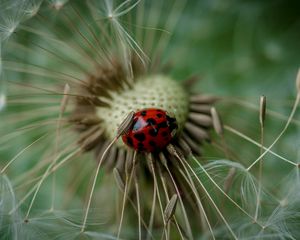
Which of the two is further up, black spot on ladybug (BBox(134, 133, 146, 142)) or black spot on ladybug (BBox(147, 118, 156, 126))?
black spot on ladybug (BBox(147, 118, 156, 126))

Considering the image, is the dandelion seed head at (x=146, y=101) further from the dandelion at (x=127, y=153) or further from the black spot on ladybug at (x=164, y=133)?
the black spot on ladybug at (x=164, y=133)

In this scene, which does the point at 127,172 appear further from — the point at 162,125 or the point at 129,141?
the point at 162,125

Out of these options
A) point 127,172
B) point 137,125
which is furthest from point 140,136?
point 127,172

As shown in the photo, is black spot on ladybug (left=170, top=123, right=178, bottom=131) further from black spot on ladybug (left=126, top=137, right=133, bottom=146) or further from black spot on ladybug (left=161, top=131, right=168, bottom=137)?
black spot on ladybug (left=126, top=137, right=133, bottom=146)

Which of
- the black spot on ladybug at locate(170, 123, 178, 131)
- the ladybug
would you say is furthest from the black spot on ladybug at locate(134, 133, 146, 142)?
the black spot on ladybug at locate(170, 123, 178, 131)

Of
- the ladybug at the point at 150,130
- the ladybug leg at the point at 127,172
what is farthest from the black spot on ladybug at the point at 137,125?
the ladybug leg at the point at 127,172

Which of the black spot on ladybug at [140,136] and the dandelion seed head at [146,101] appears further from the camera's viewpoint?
the dandelion seed head at [146,101]

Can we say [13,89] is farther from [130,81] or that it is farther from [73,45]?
[130,81]
